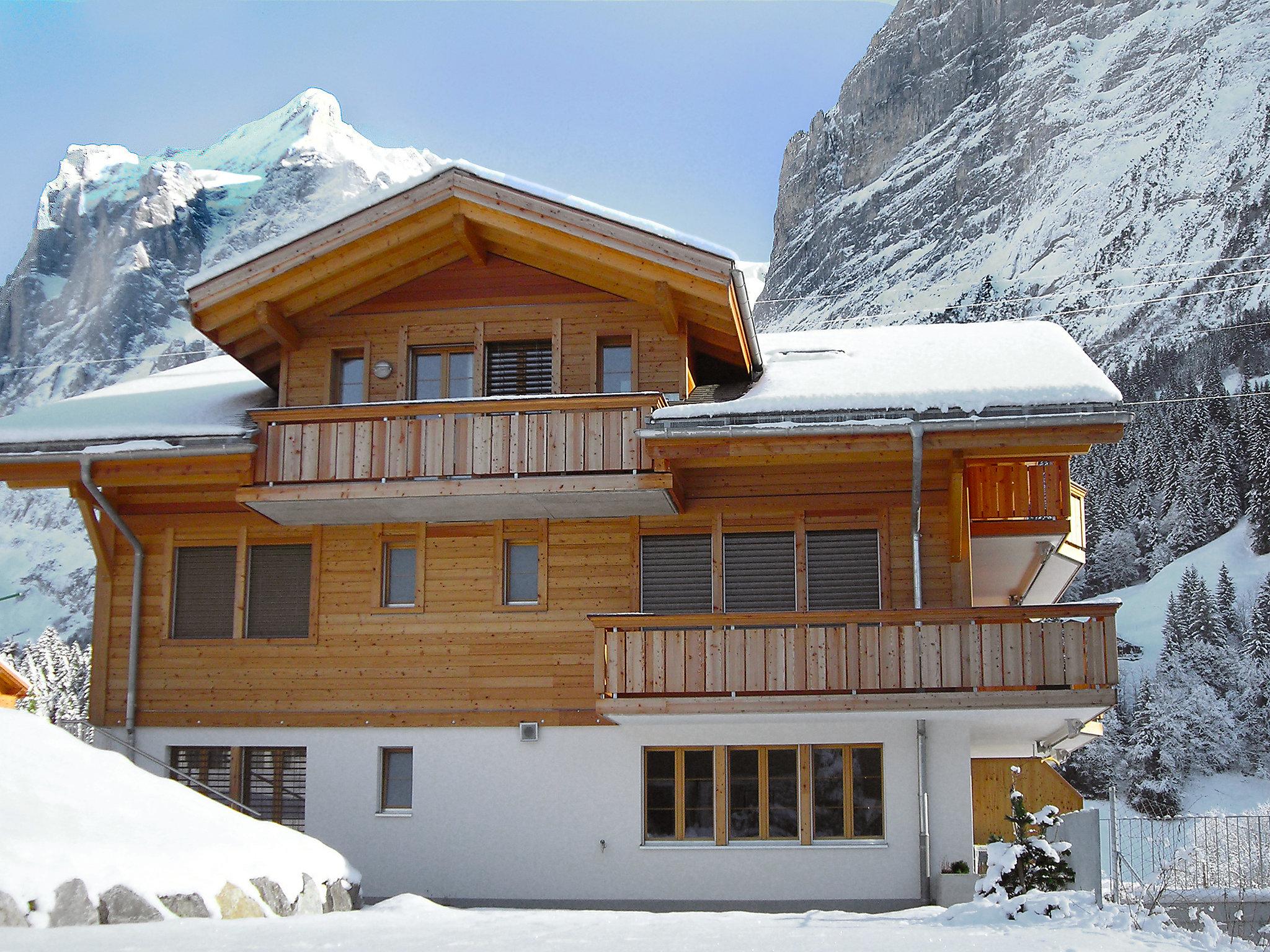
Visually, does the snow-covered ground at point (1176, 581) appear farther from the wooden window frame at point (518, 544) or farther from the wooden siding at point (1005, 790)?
the wooden window frame at point (518, 544)

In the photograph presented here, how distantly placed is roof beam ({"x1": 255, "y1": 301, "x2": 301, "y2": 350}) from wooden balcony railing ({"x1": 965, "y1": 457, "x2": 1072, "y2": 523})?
9.21m

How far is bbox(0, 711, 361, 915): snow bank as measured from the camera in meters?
8.27

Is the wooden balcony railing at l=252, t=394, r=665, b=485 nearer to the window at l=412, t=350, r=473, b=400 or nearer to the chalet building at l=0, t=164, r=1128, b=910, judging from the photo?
the chalet building at l=0, t=164, r=1128, b=910

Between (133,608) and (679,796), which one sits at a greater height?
(133,608)

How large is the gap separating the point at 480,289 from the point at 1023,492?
780 cm

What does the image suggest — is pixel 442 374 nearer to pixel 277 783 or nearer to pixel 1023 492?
pixel 277 783

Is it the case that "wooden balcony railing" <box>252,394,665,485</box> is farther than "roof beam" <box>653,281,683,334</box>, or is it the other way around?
"roof beam" <box>653,281,683,334</box>

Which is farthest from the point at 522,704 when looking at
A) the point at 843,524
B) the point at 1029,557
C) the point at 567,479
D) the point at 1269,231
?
the point at 1269,231

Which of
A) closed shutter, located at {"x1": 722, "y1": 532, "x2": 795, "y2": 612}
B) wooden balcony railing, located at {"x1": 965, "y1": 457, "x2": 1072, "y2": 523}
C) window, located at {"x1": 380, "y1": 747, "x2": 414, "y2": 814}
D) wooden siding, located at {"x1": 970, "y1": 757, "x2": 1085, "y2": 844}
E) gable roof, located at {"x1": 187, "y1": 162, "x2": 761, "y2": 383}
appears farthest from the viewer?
wooden siding, located at {"x1": 970, "y1": 757, "x2": 1085, "y2": 844}

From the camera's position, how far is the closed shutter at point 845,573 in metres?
16.7

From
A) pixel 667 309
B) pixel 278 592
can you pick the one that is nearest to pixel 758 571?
pixel 667 309

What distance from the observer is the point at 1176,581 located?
97750mm

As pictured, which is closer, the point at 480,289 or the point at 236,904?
the point at 236,904

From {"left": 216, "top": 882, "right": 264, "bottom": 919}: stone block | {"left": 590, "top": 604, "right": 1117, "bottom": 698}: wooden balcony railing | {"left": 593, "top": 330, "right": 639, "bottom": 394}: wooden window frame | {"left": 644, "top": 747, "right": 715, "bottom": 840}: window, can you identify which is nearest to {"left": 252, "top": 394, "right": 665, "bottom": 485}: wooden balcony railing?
{"left": 593, "top": 330, "right": 639, "bottom": 394}: wooden window frame
